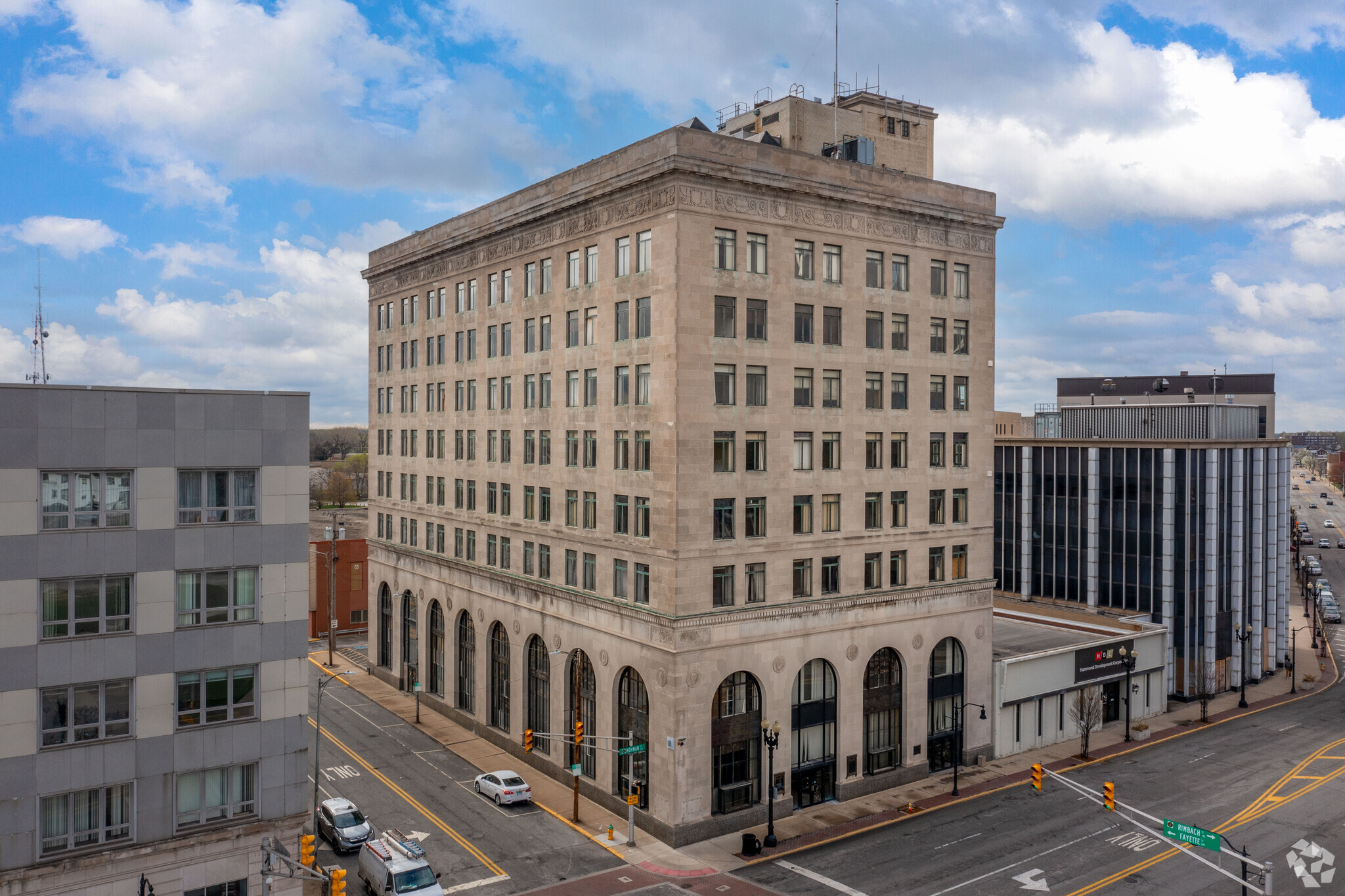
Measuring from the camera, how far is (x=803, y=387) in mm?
49500

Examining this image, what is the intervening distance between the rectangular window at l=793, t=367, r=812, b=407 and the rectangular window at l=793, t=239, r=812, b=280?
4.87 metres

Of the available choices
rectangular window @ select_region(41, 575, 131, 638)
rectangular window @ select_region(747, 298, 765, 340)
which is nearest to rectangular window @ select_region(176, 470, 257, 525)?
rectangular window @ select_region(41, 575, 131, 638)

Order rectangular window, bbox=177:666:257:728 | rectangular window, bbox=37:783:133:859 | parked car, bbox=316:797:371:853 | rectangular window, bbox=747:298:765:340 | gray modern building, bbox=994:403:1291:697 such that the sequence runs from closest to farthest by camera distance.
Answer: rectangular window, bbox=37:783:133:859, rectangular window, bbox=177:666:257:728, parked car, bbox=316:797:371:853, rectangular window, bbox=747:298:765:340, gray modern building, bbox=994:403:1291:697

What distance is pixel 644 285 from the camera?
155 ft

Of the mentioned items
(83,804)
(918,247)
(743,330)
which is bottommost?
(83,804)

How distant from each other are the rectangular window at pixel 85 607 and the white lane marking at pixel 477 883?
17603mm

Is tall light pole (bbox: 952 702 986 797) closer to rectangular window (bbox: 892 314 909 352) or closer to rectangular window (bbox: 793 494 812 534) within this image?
A: rectangular window (bbox: 793 494 812 534)

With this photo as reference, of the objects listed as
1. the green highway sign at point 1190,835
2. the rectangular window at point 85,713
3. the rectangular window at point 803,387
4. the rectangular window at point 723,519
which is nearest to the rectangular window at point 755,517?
the rectangular window at point 723,519

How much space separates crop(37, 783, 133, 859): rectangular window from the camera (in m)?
29.5

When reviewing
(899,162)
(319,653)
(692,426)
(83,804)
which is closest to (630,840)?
(692,426)

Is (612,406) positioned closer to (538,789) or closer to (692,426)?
(692,426)

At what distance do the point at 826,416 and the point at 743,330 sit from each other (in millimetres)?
6943

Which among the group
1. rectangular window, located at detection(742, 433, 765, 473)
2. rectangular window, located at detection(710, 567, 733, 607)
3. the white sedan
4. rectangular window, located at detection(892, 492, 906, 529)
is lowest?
the white sedan

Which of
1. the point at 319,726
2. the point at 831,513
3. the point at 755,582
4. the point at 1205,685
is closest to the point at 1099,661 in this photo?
the point at 1205,685
